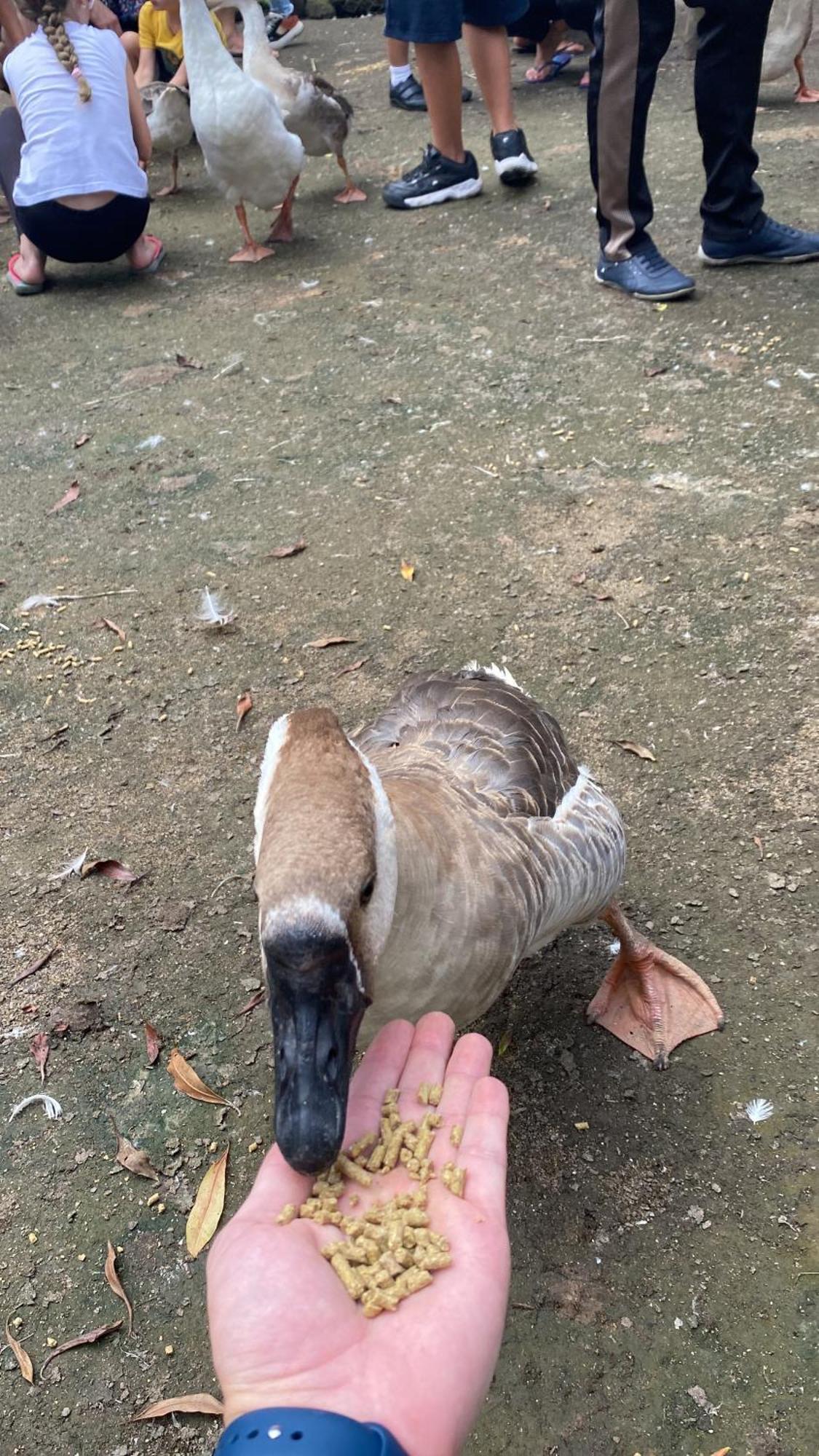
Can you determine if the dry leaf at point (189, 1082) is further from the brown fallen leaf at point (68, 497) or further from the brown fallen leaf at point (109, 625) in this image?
the brown fallen leaf at point (68, 497)

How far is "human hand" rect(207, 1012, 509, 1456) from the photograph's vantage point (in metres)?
1.46

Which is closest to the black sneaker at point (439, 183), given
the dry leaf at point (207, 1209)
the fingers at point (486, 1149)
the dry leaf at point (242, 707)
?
the dry leaf at point (242, 707)

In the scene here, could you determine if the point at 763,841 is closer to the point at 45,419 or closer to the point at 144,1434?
the point at 144,1434

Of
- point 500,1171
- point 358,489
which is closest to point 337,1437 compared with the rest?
point 500,1171

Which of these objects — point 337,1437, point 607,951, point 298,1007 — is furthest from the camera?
point 607,951

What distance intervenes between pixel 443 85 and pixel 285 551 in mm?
3878

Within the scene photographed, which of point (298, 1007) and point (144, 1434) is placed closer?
point (298, 1007)

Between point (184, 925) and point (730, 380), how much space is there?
11.4ft

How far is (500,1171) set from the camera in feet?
5.90

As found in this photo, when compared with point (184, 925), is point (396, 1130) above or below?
above

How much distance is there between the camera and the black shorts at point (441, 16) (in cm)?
611

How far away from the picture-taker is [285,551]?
4387mm

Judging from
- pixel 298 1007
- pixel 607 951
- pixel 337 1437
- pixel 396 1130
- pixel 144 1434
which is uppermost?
pixel 298 1007

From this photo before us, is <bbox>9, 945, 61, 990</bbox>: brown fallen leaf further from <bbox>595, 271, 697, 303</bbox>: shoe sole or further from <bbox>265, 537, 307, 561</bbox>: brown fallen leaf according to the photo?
<bbox>595, 271, 697, 303</bbox>: shoe sole
